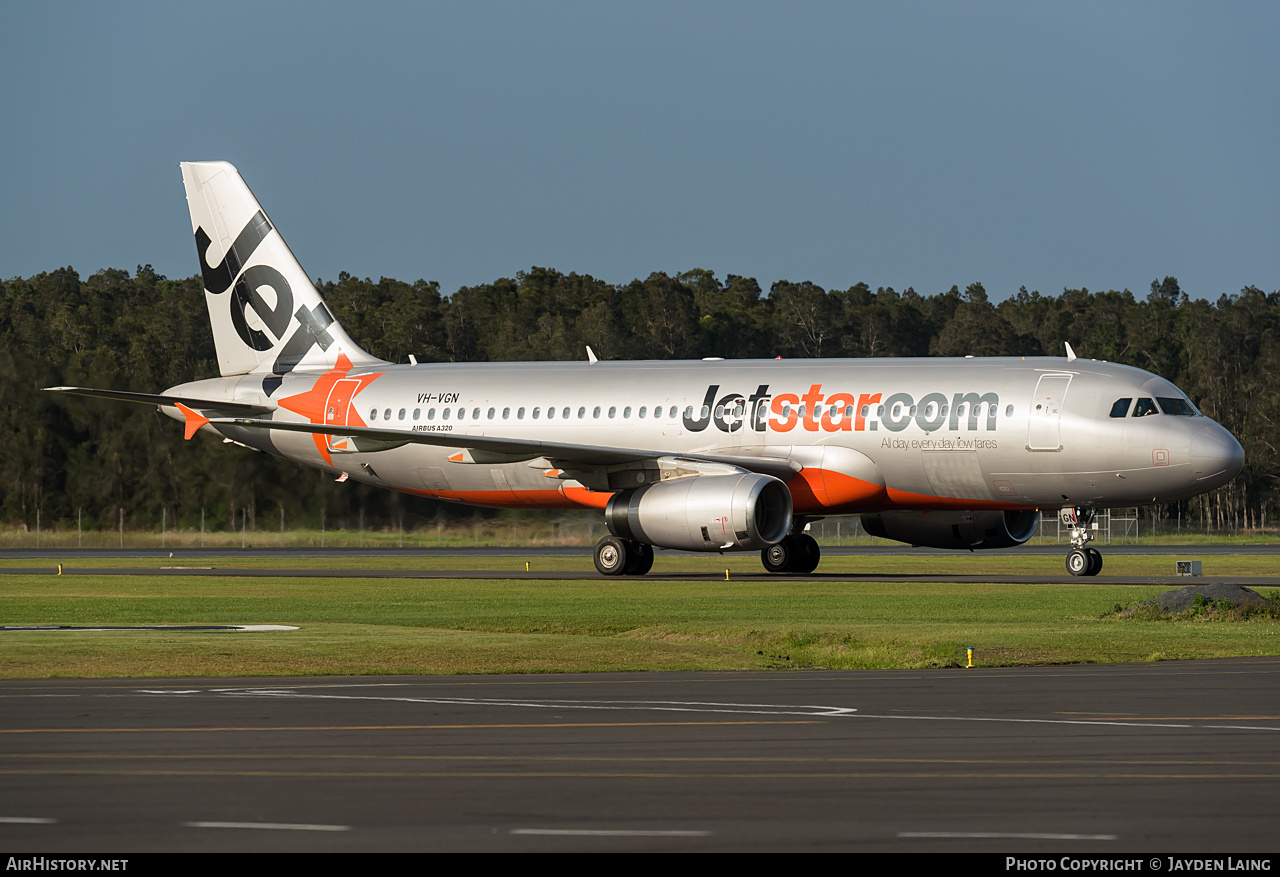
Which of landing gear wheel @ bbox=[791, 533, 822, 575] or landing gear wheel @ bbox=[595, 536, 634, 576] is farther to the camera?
landing gear wheel @ bbox=[791, 533, 822, 575]

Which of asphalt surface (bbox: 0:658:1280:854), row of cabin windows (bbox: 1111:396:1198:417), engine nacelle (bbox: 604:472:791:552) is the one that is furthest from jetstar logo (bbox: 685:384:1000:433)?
asphalt surface (bbox: 0:658:1280:854)

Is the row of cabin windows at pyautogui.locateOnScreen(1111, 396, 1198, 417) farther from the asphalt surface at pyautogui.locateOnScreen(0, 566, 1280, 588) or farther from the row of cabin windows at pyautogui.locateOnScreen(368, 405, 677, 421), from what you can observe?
the row of cabin windows at pyautogui.locateOnScreen(368, 405, 677, 421)

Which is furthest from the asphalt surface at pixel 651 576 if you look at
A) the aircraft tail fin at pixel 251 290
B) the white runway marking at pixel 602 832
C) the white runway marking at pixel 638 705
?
the white runway marking at pixel 602 832

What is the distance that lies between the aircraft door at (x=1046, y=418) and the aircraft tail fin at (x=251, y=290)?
18.0 meters

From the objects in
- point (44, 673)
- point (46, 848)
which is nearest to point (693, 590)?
point (44, 673)

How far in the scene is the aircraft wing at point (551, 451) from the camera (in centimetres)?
3781

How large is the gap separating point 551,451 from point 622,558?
270 cm

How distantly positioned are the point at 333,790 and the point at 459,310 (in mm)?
116921

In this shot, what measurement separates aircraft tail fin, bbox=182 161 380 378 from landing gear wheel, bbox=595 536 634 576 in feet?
35.1

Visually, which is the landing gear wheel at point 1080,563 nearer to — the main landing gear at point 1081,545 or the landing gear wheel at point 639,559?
the main landing gear at point 1081,545

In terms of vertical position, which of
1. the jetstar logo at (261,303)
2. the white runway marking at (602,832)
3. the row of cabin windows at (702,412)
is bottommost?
the white runway marking at (602,832)

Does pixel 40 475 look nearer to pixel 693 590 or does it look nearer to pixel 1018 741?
pixel 693 590

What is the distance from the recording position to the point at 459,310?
12675cm

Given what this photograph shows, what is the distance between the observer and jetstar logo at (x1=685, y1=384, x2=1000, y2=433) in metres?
36.4
